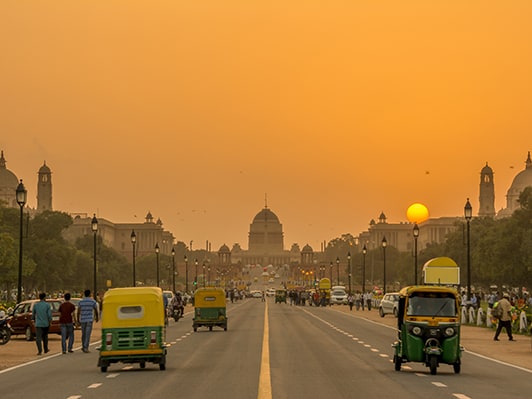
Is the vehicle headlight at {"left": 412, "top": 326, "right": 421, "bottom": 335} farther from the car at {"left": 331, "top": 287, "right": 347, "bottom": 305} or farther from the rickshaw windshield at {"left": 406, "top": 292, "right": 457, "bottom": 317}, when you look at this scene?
the car at {"left": 331, "top": 287, "right": 347, "bottom": 305}

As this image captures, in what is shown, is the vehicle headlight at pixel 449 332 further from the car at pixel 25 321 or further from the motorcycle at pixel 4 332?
the car at pixel 25 321

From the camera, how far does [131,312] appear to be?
2866 cm

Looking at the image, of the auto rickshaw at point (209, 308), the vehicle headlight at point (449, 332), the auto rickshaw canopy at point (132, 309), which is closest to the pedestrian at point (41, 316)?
the auto rickshaw canopy at point (132, 309)

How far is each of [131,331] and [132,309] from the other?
1.82 ft

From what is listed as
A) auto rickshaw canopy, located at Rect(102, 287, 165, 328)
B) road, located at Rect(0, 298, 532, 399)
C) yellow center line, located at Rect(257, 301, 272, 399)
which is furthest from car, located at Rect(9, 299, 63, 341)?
auto rickshaw canopy, located at Rect(102, 287, 165, 328)

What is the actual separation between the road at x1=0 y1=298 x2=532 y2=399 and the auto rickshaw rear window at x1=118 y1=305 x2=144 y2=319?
4.08ft

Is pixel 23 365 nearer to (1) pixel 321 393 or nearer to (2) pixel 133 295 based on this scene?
(2) pixel 133 295

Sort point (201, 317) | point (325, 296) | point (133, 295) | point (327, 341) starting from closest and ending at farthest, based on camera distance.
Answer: point (133, 295) → point (327, 341) → point (201, 317) → point (325, 296)

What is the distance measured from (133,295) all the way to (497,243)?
87.4m

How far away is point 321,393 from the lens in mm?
22531

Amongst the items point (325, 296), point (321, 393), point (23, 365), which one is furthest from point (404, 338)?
point (325, 296)

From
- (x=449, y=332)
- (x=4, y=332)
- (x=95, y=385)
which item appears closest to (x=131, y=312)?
(x=95, y=385)

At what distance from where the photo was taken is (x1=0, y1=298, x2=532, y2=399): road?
75.0 feet

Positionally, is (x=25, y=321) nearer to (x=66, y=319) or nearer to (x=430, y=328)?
(x=66, y=319)
